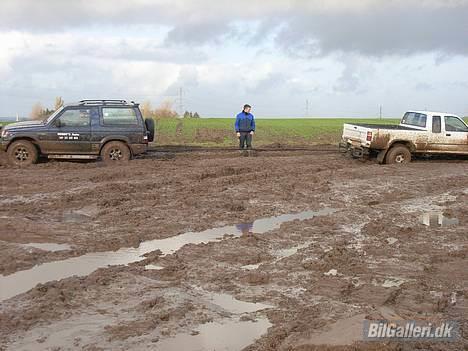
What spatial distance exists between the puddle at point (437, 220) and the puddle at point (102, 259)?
2736 mm

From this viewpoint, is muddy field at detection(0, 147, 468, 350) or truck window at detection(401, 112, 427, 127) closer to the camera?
muddy field at detection(0, 147, 468, 350)

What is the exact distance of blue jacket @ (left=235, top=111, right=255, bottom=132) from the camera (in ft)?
64.7

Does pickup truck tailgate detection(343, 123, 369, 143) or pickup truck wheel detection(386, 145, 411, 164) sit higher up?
pickup truck tailgate detection(343, 123, 369, 143)

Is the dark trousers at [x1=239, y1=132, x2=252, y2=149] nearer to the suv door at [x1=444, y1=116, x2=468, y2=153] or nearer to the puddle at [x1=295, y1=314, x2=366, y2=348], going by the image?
the suv door at [x1=444, y1=116, x2=468, y2=153]

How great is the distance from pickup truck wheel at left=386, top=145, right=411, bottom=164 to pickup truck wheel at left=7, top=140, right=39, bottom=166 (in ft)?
35.8

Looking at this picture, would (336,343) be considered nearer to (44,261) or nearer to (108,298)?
(108,298)

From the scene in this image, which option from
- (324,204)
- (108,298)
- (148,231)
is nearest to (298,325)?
(108,298)

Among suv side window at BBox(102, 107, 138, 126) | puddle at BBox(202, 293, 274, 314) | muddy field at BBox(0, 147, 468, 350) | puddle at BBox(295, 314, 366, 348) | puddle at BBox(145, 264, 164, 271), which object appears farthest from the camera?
suv side window at BBox(102, 107, 138, 126)

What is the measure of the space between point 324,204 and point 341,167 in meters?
5.66

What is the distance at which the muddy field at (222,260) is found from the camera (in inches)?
200

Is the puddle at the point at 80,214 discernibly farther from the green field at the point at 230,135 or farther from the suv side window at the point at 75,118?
the green field at the point at 230,135

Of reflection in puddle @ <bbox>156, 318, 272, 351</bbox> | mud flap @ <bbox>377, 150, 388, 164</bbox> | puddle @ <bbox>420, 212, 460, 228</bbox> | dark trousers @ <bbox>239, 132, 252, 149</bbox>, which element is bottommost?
reflection in puddle @ <bbox>156, 318, 272, 351</bbox>

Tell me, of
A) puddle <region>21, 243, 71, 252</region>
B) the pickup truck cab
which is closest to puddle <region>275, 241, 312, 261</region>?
puddle <region>21, 243, 71, 252</region>

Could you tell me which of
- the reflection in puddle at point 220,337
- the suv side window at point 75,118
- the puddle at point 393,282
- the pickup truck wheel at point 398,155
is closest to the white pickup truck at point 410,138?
the pickup truck wheel at point 398,155
